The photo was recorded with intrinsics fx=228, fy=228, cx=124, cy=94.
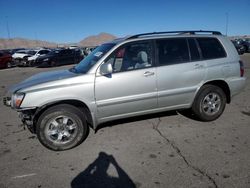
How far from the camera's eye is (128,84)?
412 cm

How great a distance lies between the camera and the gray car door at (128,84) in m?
4.03

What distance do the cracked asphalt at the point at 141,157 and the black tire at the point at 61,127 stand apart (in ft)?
0.51

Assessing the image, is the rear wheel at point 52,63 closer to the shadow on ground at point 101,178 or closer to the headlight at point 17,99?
the headlight at point 17,99

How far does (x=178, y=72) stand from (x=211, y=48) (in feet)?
3.44

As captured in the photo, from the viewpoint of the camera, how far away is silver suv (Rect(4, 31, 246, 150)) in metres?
3.82

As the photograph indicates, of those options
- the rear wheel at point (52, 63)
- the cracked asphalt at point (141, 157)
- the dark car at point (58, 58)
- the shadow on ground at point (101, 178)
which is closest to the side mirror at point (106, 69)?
the cracked asphalt at point (141, 157)

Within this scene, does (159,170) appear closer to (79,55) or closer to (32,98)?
(32,98)

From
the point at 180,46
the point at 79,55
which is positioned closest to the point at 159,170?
the point at 180,46

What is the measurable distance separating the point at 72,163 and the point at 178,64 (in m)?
2.66

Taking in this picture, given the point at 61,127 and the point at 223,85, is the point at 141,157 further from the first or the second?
the point at 223,85

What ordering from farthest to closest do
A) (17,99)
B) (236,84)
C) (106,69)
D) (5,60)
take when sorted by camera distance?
(5,60) < (236,84) < (106,69) < (17,99)

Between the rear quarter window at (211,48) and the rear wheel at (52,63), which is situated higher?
the rear quarter window at (211,48)

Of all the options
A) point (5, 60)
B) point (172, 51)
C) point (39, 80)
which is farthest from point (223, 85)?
point (5, 60)

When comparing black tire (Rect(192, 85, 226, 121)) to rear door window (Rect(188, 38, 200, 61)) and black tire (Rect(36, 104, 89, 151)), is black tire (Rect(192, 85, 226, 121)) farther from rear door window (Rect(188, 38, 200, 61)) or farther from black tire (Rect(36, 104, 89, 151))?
black tire (Rect(36, 104, 89, 151))
